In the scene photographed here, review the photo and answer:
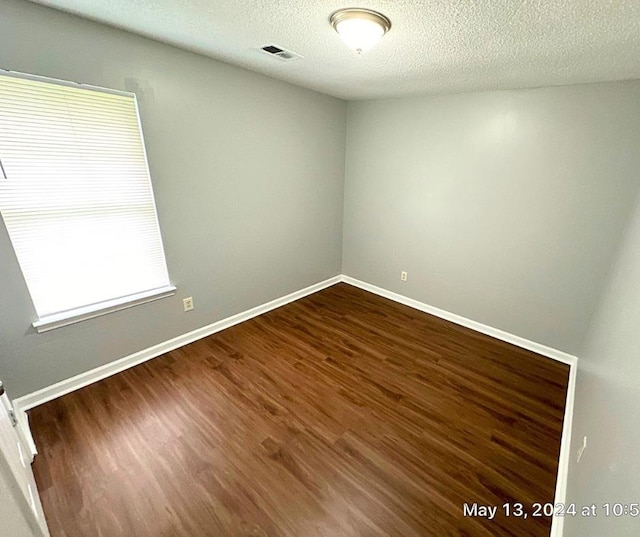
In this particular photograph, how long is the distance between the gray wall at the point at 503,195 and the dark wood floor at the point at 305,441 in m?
0.58

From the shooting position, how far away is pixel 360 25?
1327 mm

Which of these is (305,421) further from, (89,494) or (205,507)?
(89,494)

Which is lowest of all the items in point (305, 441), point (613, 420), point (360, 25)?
point (305, 441)

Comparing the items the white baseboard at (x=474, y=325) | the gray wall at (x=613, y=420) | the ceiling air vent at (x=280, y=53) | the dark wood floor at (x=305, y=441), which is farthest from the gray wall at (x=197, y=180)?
the gray wall at (x=613, y=420)

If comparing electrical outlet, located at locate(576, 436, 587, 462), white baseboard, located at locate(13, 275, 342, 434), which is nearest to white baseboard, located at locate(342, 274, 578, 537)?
electrical outlet, located at locate(576, 436, 587, 462)

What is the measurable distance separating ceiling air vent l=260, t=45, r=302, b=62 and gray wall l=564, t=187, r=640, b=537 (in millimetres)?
2211

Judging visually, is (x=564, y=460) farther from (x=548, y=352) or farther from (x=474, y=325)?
(x=474, y=325)

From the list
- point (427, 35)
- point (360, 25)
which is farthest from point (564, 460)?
point (360, 25)

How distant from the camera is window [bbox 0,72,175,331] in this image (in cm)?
162

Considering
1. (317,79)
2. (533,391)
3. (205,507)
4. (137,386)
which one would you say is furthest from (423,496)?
(317,79)

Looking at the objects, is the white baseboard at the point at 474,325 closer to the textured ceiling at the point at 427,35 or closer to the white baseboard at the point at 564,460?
the white baseboard at the point at 564,460

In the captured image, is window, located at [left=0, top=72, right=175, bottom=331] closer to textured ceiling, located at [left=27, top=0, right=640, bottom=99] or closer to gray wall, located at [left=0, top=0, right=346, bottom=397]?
gray wall, located at [left=0, top=0, right=346, bottom=397]

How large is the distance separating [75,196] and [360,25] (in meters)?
1.93

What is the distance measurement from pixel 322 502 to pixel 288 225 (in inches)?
94.6
